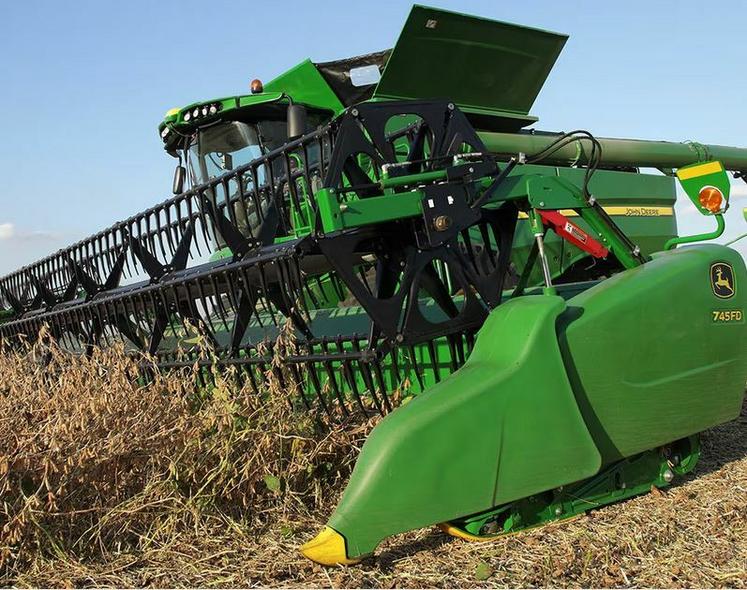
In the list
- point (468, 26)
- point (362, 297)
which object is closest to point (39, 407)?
point (362, 297)

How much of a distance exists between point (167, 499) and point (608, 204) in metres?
3.85

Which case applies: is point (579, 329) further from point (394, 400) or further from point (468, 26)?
point (468, 26)

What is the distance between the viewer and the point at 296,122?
180 inches

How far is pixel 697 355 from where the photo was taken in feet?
10.2

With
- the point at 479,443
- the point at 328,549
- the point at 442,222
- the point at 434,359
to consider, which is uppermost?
the point at 442,222

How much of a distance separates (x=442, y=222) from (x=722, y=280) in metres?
1.26

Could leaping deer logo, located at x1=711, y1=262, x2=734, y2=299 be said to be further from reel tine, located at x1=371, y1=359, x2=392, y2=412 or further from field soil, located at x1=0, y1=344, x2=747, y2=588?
reel tine, located at x1=371, y1=359, x2=392, y2=412

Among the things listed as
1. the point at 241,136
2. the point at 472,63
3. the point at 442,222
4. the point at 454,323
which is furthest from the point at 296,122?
the point at 454,323

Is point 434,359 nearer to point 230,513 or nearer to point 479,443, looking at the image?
point 479,443

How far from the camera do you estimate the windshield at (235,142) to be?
514cm

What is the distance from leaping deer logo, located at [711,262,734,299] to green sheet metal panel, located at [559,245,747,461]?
0.06 feet

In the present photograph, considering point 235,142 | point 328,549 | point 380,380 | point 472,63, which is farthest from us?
point 235,142

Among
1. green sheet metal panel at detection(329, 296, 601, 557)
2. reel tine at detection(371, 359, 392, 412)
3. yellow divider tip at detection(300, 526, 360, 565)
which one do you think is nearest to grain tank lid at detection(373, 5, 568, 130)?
reel tine at detection(371, 359, 392, 412)

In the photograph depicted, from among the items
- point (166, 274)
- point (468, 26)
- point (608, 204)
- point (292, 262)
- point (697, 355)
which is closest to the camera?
point (292, 262)
